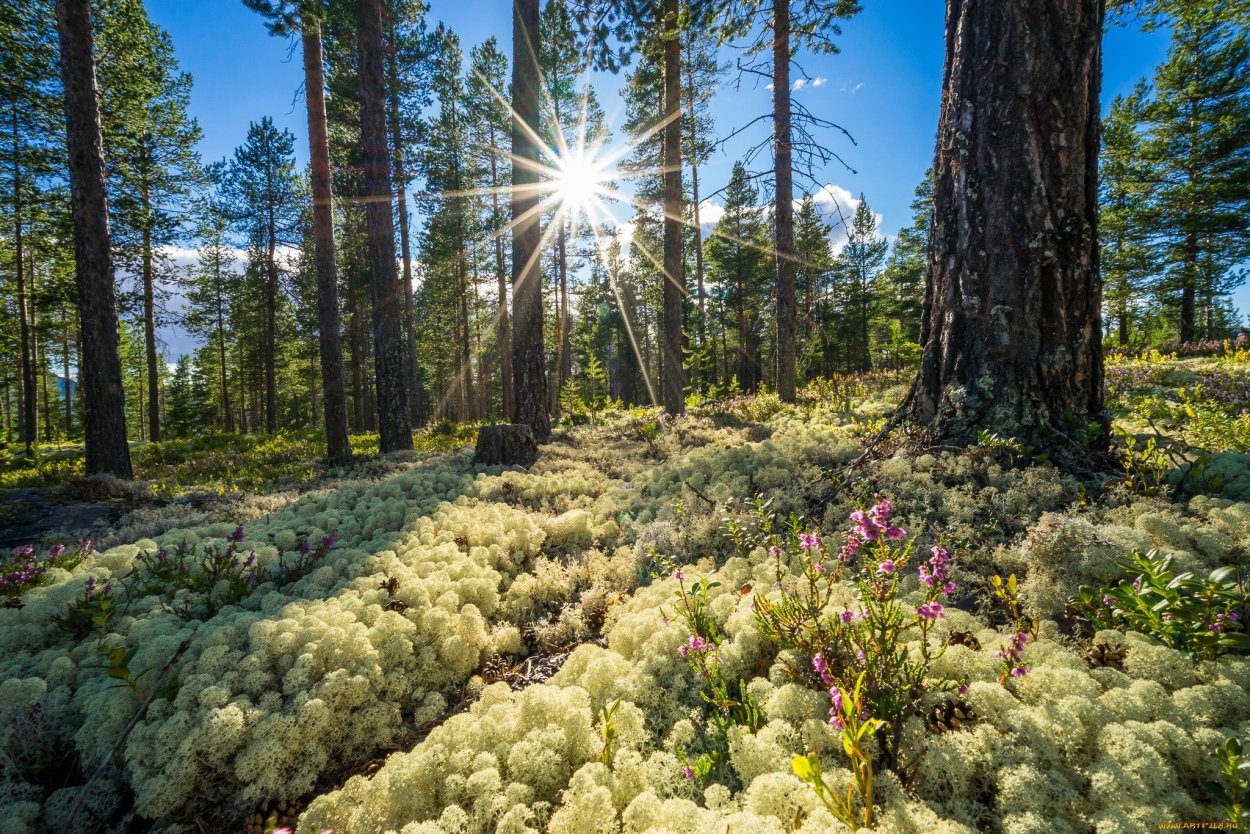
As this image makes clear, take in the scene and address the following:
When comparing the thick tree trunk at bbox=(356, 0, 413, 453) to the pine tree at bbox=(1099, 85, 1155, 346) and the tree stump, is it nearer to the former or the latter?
the tree stump

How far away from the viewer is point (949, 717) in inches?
67.3

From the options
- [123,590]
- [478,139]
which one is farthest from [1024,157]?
[478,139]

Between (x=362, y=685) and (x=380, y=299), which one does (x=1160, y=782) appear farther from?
(x=380, y=299)

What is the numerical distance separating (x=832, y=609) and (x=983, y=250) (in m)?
3.08

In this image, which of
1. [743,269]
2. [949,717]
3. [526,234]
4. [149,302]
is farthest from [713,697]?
[743,269]

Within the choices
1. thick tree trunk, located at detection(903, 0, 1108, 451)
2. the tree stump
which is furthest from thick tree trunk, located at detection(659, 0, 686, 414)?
thick tree trunk, located at detection(903, 0, 1108, 451)

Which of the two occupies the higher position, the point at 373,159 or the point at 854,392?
the point at 373,159

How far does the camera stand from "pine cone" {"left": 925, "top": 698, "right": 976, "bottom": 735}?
1.68 metres

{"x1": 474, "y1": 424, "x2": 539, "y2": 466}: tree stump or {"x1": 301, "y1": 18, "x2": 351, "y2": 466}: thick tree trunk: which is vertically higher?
{"x1": 301, "y1": 18, "x2": 351, "y2": 466}: thick tree trunk

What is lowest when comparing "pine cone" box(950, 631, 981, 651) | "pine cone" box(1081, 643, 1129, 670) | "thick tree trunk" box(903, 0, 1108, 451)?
"pine cone" box(950, 631, 981, 651)

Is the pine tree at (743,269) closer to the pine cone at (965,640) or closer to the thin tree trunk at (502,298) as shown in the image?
the thin tree trunk at (502,298)

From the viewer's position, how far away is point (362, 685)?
2.36m

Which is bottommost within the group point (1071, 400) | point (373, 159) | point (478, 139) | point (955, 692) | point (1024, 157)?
point (955, 692)

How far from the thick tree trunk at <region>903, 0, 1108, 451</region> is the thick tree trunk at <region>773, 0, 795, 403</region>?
6.42 m
